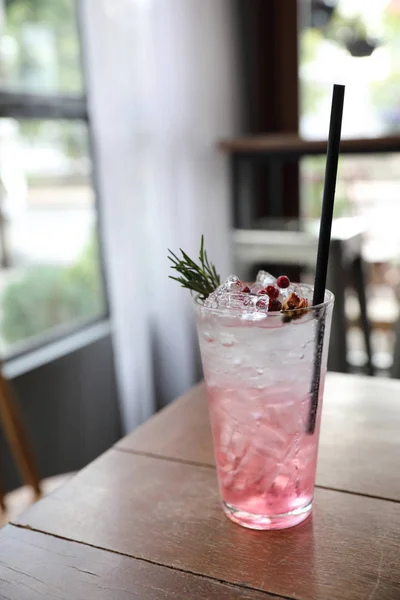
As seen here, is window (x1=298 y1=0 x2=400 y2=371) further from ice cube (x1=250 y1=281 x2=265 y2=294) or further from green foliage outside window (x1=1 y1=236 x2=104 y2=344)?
ice cube (x1=250 y1=281 x2=265 y2=294)

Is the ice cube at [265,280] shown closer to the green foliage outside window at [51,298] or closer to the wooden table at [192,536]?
the wooden table at [192,536]

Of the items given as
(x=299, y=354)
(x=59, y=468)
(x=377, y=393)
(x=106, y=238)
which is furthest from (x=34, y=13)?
(x=299, y=354)

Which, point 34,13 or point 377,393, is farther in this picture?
point 34,13

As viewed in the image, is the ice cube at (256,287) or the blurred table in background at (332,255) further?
the blurred table in background at (332,255)

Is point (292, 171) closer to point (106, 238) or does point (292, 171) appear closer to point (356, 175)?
point (356, 175)

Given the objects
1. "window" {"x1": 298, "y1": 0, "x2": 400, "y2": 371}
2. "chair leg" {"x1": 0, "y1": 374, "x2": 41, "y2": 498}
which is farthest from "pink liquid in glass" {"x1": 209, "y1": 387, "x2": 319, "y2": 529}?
"window" {"x1": 298, "y1": 0, "x2": 400, "y2": 371}

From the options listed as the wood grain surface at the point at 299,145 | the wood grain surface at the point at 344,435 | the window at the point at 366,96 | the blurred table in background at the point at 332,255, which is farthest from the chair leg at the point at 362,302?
the wood grain surface at the point at 344,435
